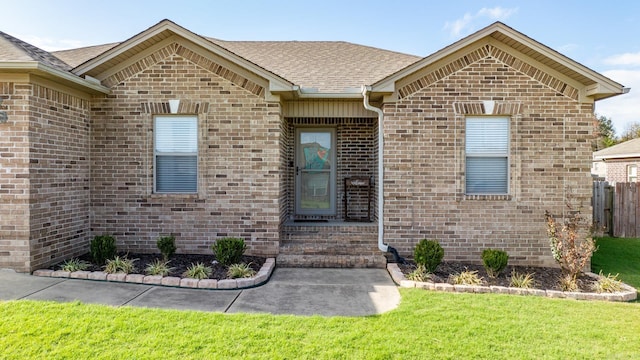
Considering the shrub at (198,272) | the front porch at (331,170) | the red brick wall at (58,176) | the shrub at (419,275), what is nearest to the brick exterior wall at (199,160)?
the red brick wall at (58,176)

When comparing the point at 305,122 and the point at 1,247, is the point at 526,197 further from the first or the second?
the point at 1,247

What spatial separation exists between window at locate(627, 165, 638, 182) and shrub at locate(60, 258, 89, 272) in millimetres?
23541

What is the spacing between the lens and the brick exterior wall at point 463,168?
7.06m

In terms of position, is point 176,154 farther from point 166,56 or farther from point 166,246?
point 166,56

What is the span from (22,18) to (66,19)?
1.13 meters

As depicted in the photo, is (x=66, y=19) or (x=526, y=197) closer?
(x=526, y=197)

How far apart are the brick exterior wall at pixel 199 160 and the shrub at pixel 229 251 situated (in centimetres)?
65

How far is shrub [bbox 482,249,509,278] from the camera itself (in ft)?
20.4

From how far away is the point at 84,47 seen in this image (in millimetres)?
10055

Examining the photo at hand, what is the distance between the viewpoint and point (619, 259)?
310 inches

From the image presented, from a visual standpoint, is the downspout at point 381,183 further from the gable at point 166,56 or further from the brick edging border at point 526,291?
the gable at point 166,56

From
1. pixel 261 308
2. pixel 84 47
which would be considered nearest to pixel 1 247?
pixel 261 308

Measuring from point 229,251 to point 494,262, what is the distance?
14.6 ft

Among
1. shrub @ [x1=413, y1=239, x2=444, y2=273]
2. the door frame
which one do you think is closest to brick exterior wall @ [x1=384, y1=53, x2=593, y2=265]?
shrub @ [x1=413, y1=239, x2=444, y2=273]
